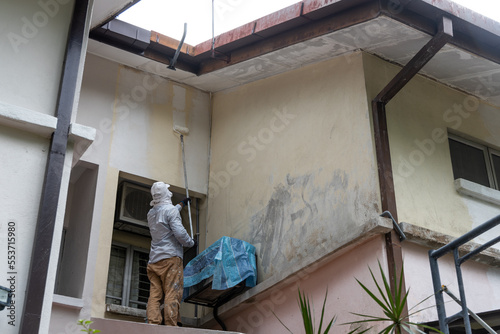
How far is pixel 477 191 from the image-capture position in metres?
8.65

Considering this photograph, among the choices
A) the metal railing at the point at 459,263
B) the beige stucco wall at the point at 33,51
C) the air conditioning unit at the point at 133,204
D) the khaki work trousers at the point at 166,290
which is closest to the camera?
the metal railing at the point at 459,263

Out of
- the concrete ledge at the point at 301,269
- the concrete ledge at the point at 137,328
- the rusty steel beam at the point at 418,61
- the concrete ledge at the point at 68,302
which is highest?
the rusty steel beam at the point at 418,61

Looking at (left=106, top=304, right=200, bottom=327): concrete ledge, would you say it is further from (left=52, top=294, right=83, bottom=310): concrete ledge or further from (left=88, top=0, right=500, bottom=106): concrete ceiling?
(left=88, top=0, right=500, bottom=106): concrete ceiling

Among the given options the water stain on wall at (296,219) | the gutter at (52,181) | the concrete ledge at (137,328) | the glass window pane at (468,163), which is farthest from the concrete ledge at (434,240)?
the gutter at (52,181)

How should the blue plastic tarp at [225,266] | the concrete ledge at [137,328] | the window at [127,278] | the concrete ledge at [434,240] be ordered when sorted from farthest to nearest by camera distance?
1. the window at [127,278]
2. the blue plastic tarp at [225,266]
3. the concrete ledge at [434,240]
4. the concrete ledge at [137,328]

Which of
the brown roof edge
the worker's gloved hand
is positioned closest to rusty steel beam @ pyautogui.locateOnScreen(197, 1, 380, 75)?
the brown roof edge

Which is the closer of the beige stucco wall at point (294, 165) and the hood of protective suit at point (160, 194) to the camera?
the beige stucco wall at point (294, 165)

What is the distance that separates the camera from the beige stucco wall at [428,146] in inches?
319

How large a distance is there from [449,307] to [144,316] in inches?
147

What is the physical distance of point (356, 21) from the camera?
7.84m

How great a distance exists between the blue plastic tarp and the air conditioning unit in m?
1.18

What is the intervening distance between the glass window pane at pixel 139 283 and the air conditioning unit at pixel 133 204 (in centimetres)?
53

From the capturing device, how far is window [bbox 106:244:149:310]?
372 inches

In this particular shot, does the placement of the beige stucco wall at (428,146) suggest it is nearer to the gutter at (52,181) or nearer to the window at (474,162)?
the window at (474,162)
